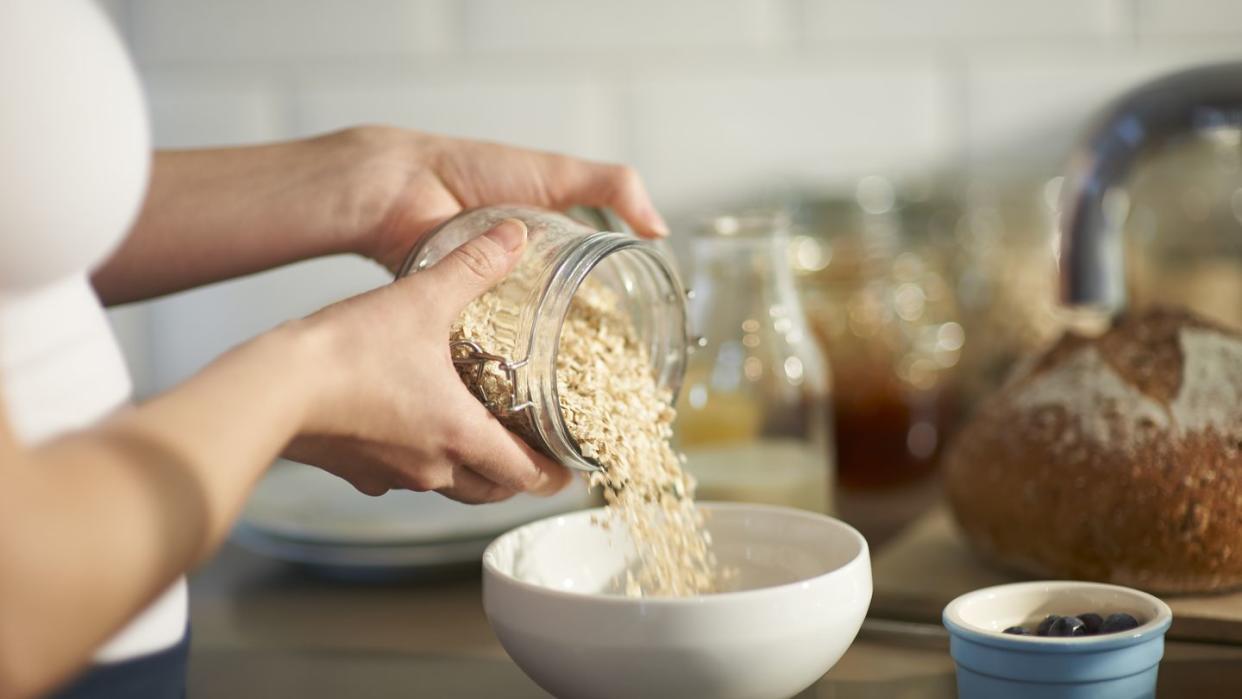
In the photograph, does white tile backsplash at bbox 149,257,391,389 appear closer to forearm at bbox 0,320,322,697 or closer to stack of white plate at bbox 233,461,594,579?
stack of white plate at bbox 233,461,594,579

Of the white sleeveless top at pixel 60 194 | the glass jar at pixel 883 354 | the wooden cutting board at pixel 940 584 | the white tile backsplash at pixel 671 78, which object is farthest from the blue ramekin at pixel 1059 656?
the white tile backsplash at pixel 671 78

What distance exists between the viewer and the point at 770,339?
2.99ft

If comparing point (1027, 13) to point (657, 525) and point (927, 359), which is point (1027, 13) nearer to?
point (927, 359)

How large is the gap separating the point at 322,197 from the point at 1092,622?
49 centimetres

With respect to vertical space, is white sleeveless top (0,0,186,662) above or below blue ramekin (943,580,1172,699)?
above

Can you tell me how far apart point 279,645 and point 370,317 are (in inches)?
14.0

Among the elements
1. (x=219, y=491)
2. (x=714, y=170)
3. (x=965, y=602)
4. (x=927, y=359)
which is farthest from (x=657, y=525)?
(x=714, y=170)

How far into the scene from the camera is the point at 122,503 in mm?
382

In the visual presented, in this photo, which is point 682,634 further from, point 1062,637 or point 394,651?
point 394,651

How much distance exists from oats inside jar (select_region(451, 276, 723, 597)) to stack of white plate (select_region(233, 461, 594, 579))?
229mm

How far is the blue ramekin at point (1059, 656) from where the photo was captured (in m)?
0.53

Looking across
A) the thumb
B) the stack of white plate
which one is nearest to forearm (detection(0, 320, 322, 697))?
the thumb

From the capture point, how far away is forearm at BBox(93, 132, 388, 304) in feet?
2.48

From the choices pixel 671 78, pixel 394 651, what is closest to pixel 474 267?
pixel 394 651
